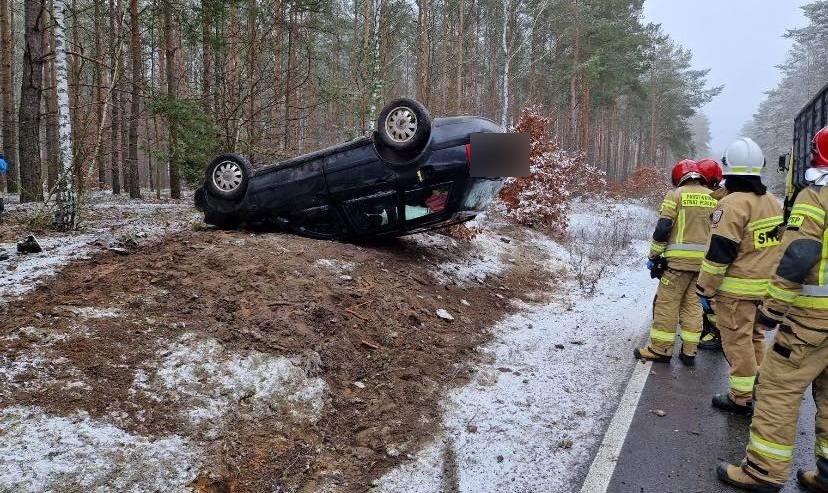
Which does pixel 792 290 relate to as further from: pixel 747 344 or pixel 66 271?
pixel 66 271

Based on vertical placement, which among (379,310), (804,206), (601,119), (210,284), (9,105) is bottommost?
(379,310)

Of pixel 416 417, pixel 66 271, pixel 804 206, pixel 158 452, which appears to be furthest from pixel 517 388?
pixel 66 271

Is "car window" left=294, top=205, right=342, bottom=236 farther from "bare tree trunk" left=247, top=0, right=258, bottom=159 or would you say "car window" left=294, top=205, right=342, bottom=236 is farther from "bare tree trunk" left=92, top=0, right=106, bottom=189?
"bare tree trunk" left=247, top=0, right=258, bottom=159

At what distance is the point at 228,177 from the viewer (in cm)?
674

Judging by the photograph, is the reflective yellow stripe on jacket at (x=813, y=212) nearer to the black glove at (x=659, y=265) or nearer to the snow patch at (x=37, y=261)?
the black glove at (x=659, y=265)

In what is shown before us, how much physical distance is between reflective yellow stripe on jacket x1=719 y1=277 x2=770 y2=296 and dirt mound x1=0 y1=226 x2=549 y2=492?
228 centimetres

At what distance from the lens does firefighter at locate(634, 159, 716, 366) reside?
4.94 meters

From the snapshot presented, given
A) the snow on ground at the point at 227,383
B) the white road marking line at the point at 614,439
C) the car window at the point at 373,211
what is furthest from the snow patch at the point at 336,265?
the white road marking line at the point at 614,439

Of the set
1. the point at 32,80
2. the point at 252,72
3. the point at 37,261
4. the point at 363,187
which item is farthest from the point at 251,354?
the point at 32,80

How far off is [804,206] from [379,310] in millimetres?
3616

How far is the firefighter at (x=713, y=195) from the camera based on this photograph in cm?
555

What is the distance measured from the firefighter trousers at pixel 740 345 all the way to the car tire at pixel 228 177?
216 inches

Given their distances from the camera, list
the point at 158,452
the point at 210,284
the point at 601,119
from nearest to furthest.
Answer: the point at 158,452
the point at 210,284
the point at 601,119

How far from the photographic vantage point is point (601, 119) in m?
35.1
